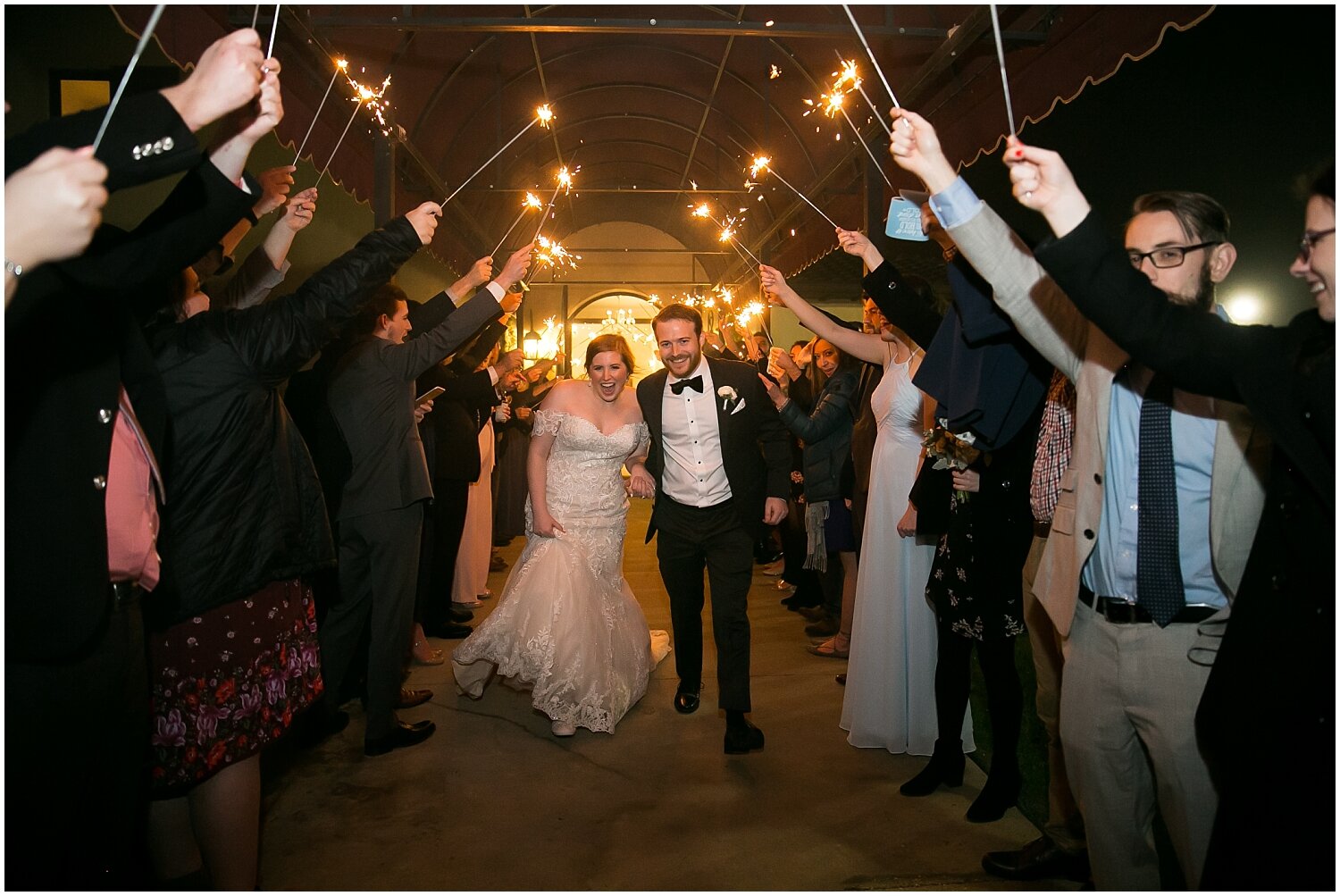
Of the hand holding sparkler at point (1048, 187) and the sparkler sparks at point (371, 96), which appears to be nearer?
the hand holding sparkler at point (1048, 187)

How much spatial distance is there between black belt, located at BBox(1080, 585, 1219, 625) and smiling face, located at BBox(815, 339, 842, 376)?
3870mm

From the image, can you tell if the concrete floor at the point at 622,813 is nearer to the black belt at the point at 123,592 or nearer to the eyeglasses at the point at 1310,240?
the black belt at the point at 123,592

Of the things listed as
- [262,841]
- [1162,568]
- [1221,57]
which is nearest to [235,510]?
[262,841]

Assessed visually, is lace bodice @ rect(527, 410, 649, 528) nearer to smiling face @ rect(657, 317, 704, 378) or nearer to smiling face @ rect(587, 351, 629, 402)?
smiling face @ rect(587, 351, 629, 402)

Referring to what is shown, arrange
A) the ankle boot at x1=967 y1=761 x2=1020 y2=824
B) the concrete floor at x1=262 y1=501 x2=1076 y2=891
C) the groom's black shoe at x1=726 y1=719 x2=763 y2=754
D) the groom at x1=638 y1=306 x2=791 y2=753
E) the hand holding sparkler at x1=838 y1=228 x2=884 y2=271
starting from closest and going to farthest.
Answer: the concrete floor at x1=262 y1=501 x2=1076 y2=891 < the hand holding sparkler at x1=838 y1=228 x2=884 y2=271 < the ankle boot at x1=967 y1=761 x2=1020 y2=824 < the groom's black shoe at x1=726 y1=719 x2=763 y2=754 < the groom at x1=638 y1=306 x2=791 y2=753

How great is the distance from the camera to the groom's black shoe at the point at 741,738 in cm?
367

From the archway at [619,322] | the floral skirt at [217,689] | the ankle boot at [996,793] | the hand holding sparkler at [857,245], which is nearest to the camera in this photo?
the floral skirt at [217,689]

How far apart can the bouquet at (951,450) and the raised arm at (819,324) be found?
0.81 m

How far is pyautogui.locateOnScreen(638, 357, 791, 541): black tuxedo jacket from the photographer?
4.00 meters

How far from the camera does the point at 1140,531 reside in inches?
74.8

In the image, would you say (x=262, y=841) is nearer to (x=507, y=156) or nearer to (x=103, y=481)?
(x=103, y=481)

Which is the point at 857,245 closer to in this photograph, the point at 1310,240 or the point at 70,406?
the point at 1310,240

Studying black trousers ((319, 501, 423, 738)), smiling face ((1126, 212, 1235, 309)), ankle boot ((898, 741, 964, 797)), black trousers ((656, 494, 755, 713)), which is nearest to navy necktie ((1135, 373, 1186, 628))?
smiling face ((1126, 212, 1235, 309))

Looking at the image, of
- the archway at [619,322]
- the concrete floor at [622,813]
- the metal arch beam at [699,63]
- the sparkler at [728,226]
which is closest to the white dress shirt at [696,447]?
the concrete floor at [622,813]
